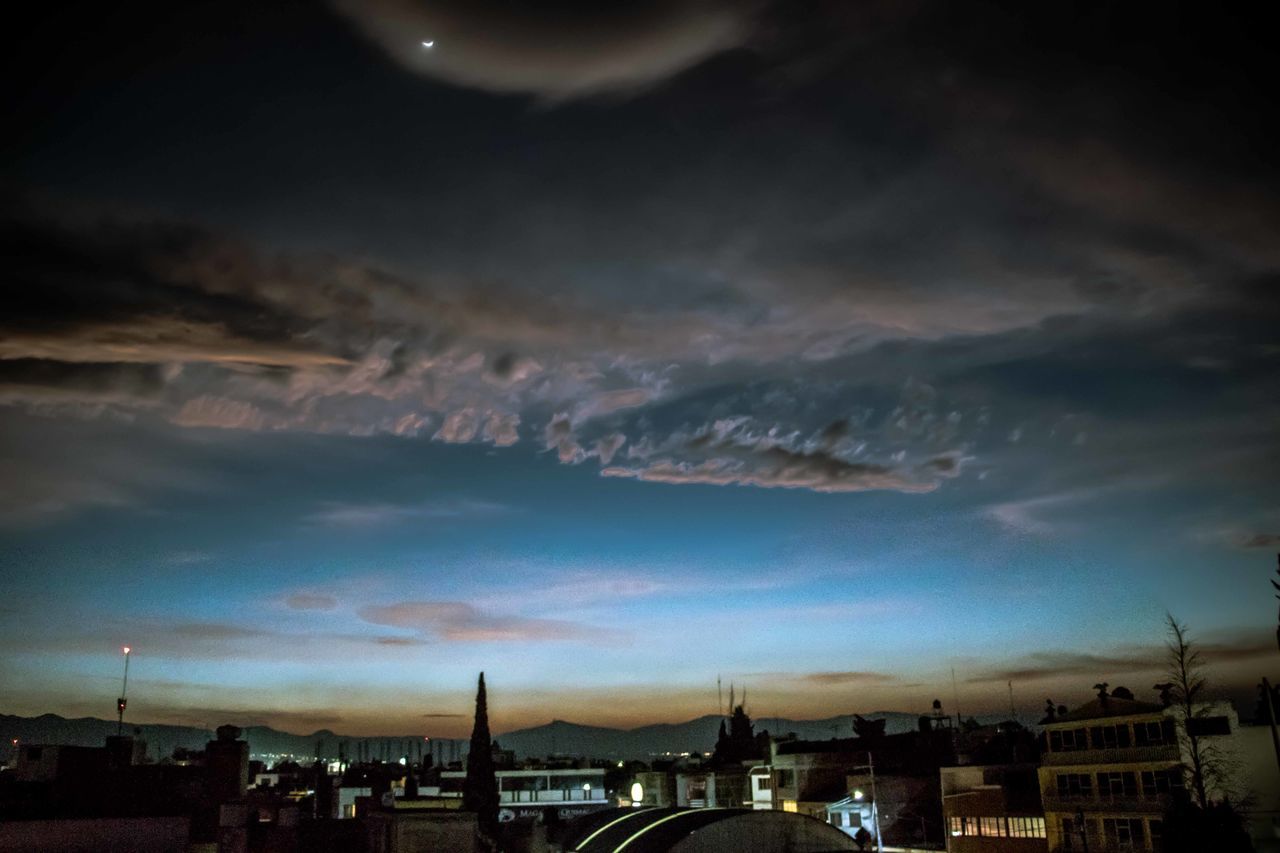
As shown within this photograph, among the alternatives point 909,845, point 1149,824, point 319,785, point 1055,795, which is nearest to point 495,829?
point 319,785

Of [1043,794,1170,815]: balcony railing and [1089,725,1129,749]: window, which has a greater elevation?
[1089,725,1129,749]: window

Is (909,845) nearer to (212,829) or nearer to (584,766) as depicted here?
(212,829)

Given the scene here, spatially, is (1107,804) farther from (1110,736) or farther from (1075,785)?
(1110,736)

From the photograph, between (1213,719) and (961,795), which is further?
(961,795)

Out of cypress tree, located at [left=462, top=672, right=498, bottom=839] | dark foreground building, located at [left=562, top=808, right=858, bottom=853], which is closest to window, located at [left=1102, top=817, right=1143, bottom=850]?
dark foreground building, located at [left=562, top=808, right=858, bottom=853]

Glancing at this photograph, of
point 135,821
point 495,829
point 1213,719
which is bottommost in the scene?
point 495,829

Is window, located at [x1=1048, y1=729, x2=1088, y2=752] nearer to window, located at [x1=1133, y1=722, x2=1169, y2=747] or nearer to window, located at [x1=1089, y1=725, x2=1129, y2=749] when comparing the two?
window, located at [x1=1089, y1=725, x2=1129, y2=749]

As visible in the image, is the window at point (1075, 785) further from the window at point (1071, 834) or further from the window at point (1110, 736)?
the window at point (1110, 736)

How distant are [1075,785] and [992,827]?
7912mm

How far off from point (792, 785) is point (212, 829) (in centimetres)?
4951

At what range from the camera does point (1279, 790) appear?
5366 cm

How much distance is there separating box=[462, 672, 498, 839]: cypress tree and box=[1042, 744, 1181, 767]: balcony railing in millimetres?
59818

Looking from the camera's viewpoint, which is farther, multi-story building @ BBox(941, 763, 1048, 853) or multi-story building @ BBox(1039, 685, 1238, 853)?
multi-story building @ BBox(941, 763, 1048, 853)

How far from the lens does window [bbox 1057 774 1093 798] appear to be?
57.9m
